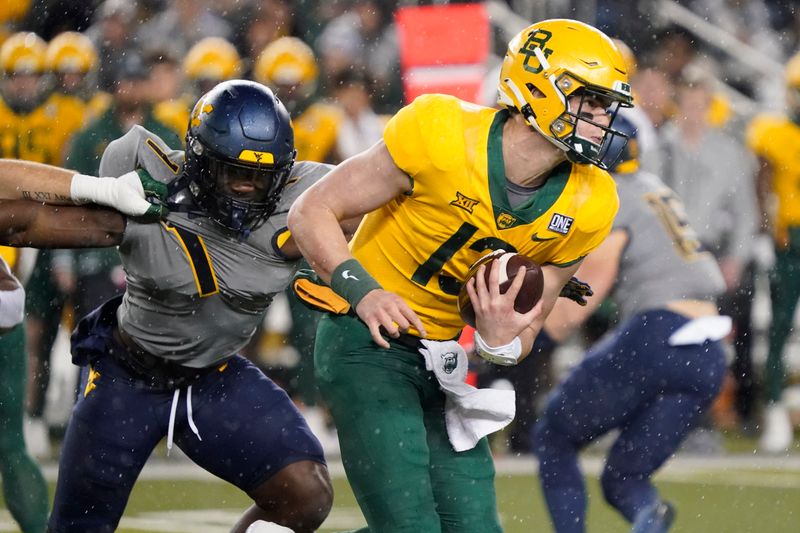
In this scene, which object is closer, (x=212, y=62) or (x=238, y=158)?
(x=238, y=158)

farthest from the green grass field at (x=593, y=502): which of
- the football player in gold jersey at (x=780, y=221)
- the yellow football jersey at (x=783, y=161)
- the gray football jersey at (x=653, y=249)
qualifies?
the yellow football jersey at (x=783, y=161)

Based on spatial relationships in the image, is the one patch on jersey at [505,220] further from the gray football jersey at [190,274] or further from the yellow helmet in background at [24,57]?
the yellow helmet in background at [24,57]

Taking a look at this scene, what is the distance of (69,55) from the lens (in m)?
9.00

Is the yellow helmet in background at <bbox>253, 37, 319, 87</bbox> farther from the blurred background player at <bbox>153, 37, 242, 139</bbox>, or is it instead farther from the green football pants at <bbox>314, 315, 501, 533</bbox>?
the green football pants at <bbox>314, 315, 501, 533</bbox>

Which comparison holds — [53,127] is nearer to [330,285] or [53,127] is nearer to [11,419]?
[11,419]

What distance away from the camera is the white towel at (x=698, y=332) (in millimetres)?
5645

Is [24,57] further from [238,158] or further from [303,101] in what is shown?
[238,158]

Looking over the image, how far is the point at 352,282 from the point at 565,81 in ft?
2.63

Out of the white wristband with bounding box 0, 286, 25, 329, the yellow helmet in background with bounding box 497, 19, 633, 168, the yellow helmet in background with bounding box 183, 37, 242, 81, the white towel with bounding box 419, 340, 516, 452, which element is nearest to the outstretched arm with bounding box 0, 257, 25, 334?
the white wristband with bounding box 0, 286, 25, 329

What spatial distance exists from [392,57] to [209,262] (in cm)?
642

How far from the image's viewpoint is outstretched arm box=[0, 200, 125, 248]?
4184 millimetres

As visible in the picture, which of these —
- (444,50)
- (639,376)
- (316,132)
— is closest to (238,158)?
(639,376)

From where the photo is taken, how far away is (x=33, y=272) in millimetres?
8320

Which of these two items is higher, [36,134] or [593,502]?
[36,134]
